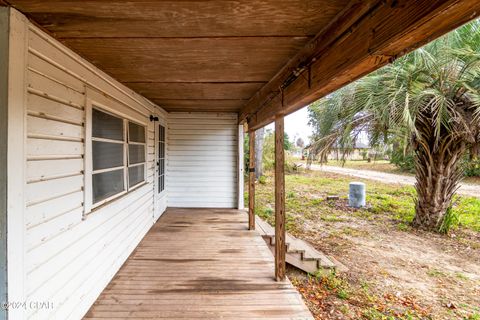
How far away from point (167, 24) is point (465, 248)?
19.4 feet

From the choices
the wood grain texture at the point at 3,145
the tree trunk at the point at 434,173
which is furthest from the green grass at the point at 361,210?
the wood grain texture at the point at 3,145

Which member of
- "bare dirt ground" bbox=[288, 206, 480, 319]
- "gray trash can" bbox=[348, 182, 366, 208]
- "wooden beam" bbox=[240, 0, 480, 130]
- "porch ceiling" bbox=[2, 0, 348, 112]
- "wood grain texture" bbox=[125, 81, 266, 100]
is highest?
"wood grain texture" bbox=[125, 81, 266, 100]

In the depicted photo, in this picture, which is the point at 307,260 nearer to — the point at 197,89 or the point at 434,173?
the point at 197,89

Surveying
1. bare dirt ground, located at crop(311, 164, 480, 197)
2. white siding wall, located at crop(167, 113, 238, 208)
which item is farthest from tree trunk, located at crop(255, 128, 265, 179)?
white siding wall, located at crop(167, 113, 238, 208)

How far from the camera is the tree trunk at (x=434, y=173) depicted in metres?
4.78

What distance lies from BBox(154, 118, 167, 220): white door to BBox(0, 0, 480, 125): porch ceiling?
7.81 ft

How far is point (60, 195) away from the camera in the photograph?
178cm

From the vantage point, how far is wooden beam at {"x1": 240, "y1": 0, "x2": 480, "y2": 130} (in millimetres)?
831

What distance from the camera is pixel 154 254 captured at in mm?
3230

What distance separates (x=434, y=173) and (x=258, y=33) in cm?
535

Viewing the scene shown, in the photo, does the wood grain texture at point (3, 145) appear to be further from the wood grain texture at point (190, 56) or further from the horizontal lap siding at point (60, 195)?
the wood grain texture at point (190, 56)

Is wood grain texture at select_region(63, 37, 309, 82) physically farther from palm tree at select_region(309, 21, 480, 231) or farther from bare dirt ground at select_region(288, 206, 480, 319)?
bare dirt ground at select_region(288, 206, 480, 319)

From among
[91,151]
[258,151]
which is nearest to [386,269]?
[91,151]

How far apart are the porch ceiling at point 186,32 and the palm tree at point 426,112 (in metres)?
2.24
